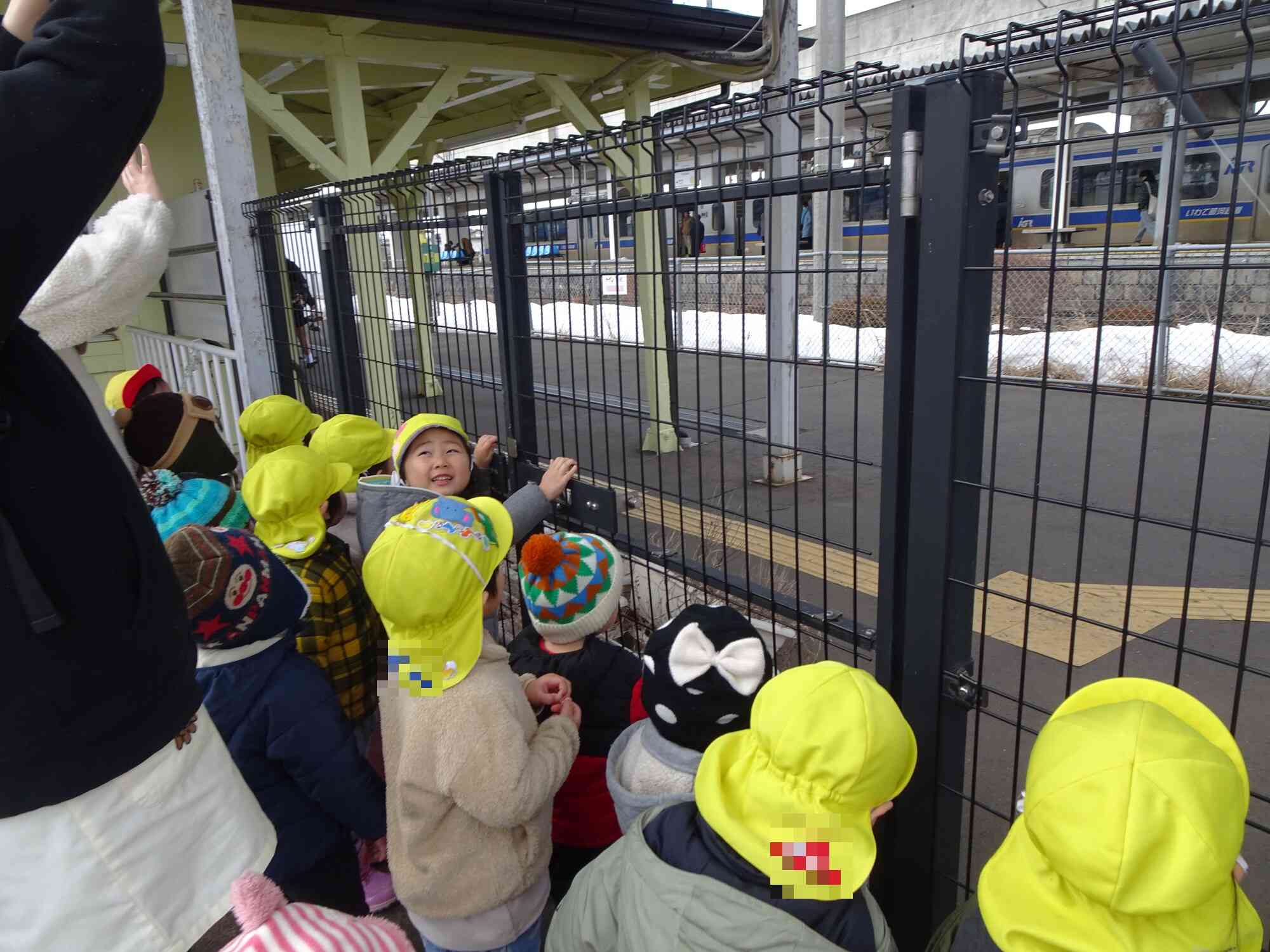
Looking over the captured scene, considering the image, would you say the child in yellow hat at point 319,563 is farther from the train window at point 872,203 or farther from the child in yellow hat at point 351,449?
the train window at point 872,203

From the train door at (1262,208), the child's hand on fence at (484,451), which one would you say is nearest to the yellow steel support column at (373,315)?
the child's hand on fence at (484,451)

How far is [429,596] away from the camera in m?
1.82

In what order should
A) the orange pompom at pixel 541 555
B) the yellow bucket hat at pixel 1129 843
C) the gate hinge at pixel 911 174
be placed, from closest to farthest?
the yellow bucket hat at pixel 1129 843 < the gate hinge at pixel 911 174 < the orange pompom at pixel 541 555

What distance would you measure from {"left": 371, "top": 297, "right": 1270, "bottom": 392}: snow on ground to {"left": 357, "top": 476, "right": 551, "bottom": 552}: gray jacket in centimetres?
54

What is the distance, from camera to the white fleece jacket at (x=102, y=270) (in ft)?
6.84

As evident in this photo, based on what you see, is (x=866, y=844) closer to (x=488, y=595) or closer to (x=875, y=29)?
(x=488, y=595)

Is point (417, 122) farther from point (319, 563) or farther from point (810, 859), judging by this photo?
point (810, 859)

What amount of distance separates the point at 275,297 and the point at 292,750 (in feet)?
10.7

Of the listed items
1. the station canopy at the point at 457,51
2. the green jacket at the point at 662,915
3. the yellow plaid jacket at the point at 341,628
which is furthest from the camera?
the station canopy at the point at 457,51

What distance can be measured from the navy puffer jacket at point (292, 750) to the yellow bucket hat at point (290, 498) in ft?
1.33

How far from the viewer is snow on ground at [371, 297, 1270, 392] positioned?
11.2ft

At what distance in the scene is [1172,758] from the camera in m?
1.08

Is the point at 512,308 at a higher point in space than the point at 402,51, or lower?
lower

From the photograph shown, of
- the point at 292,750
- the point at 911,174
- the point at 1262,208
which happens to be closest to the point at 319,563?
the point at 292,750
